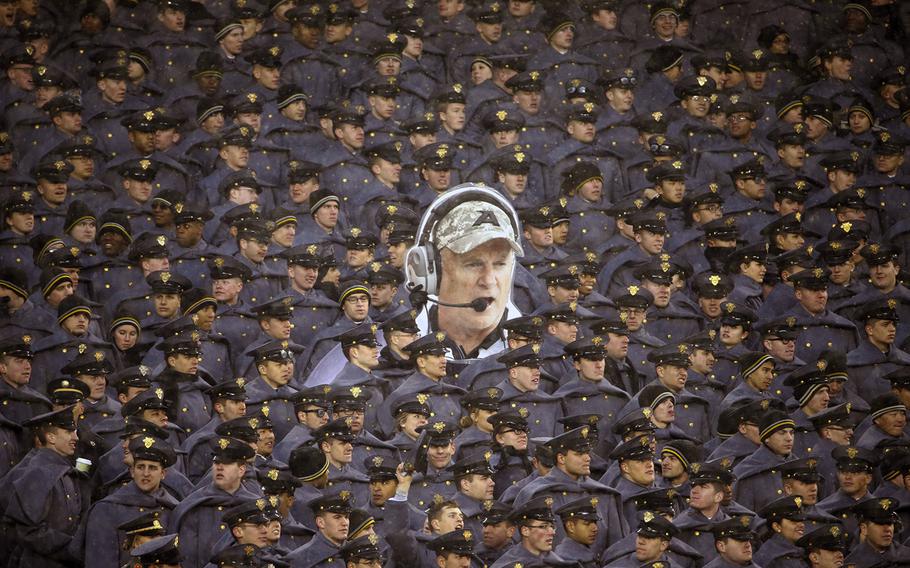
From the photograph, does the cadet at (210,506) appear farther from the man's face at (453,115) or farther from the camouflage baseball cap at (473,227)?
the man's face at (453,115)

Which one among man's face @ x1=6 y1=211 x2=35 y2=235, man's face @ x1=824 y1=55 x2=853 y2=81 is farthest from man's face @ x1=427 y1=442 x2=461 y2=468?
man's face @ x1=824 y1=55 x2=853 y2=81

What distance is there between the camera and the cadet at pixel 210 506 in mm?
16516

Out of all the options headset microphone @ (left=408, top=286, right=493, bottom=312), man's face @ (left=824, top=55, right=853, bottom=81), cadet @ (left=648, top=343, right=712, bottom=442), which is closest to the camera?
cadet @ (left=648, top=343, right=712, bottom=442)

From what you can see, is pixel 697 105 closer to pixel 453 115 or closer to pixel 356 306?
pixel 453 115

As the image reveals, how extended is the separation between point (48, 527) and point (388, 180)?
501 cm

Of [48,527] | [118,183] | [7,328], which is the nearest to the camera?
[48,527]

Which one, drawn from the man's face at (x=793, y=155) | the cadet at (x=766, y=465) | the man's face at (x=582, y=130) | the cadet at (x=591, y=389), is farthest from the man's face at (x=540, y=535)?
the man's face at (x=793, y=155)

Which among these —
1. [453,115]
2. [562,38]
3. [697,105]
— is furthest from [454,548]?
[562,38]

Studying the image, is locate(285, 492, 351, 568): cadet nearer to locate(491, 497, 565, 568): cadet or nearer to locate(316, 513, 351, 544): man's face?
locate(316, 513, 351, 544): man's face

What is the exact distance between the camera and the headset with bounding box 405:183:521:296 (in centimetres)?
1911

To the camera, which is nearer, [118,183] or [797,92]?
[118,183]

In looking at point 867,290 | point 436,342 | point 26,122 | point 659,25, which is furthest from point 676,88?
point 26,122

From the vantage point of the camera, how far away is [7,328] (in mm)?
17797

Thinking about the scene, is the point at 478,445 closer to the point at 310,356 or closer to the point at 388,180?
the point at 310,356
